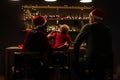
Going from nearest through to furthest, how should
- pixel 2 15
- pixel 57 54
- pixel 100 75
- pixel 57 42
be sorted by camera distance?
1. pixel 100 75
2. pixel 57 54
3. pixel 57 42
4. pixel 2 15

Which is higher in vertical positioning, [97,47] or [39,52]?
[97,47]

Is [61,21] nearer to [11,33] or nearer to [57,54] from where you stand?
[11,33]

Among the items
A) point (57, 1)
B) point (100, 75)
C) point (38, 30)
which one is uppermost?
point (57, 1)

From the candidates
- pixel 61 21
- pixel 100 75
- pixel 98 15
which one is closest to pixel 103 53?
pixel 100 75

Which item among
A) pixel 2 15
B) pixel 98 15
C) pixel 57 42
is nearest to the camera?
pixel 98 15

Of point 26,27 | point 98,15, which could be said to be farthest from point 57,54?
point 26,27

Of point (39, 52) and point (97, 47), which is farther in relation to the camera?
point (39, 52)

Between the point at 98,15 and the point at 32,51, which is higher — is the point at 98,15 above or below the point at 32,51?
above

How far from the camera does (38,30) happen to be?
5062 millimetres

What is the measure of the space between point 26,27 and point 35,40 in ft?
12.3

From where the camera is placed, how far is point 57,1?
8820 mm

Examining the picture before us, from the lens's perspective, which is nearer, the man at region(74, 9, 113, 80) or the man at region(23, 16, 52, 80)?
the man at region(74, 9, 113, 80)

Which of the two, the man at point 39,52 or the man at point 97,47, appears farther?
the man at point 39,52

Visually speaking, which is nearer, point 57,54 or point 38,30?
point 38,30
